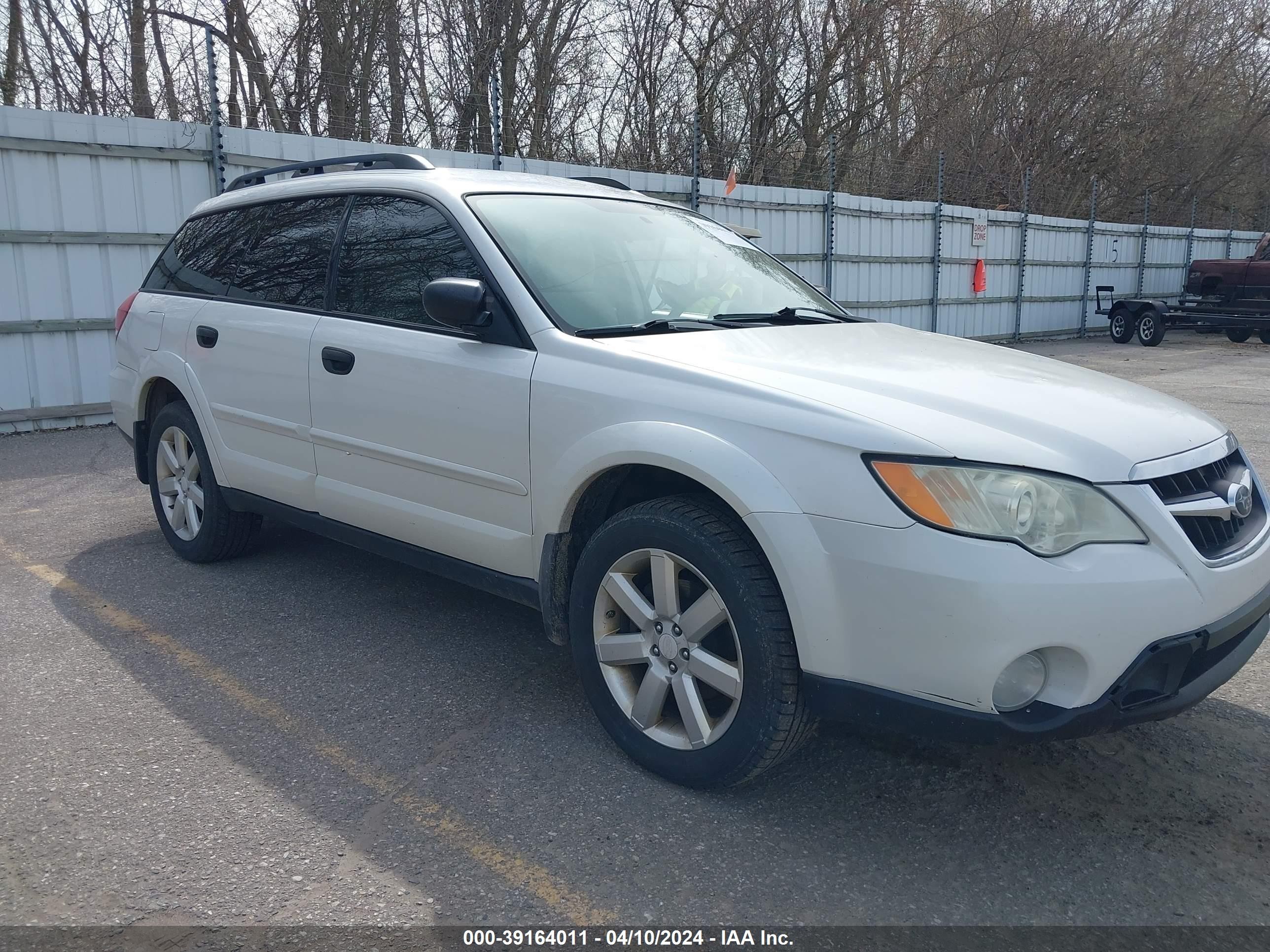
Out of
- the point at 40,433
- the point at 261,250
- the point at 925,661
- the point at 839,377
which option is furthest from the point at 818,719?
the point at 40,433

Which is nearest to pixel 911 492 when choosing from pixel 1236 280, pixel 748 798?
pixel 748 798

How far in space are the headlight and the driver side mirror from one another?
4.62 feet

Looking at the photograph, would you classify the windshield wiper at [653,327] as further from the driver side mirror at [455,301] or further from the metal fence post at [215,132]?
the metal fence post at [215,132]

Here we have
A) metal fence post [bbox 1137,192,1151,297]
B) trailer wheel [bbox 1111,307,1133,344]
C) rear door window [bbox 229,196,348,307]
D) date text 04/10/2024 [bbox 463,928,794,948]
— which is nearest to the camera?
date text 04/10/2024 [bbox 463,928,794,948]

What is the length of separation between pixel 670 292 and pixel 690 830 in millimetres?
1842

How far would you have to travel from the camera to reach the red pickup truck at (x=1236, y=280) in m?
18.3

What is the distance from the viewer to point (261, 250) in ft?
14.6

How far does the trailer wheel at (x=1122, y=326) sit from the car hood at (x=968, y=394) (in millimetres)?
17855

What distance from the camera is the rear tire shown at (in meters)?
4.71

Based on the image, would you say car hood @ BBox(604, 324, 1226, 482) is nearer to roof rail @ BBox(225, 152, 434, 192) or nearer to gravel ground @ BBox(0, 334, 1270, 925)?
gravel ground @ BBox(0, 334, 1270, 925)

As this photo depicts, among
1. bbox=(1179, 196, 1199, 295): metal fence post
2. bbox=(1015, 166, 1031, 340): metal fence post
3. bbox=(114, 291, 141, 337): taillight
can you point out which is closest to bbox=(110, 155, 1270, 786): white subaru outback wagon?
bbox=(114, 291, 141, 337): taillight

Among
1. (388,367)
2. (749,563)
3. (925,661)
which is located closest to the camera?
(925,661)

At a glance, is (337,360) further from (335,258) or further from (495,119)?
(495,119)

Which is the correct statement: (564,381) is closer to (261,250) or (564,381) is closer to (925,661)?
(925,661)
